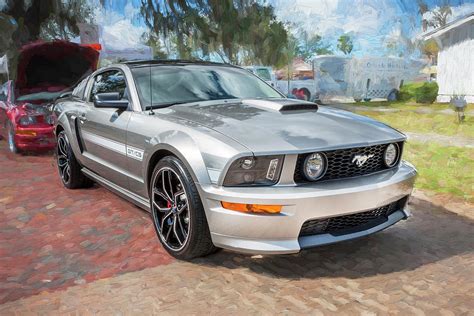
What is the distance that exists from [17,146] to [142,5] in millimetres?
10343

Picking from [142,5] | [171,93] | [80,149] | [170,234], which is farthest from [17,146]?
[142,5]

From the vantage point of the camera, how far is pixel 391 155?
11.2ft

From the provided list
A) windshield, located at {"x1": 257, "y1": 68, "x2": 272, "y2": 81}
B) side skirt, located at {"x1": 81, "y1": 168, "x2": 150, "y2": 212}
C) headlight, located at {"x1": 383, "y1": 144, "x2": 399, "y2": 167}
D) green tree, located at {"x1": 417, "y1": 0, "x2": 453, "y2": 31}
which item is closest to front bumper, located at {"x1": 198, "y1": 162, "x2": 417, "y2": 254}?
headlight, located at {"x1": 383, "y1": 144, "x2": 399, "y2": 167}

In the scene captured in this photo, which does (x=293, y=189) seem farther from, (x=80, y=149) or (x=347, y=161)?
(x=80, y=149)

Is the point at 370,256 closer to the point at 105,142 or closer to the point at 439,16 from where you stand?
the point at 105,142

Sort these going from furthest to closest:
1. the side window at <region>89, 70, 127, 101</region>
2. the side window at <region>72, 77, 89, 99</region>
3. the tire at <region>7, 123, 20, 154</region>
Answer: the tire at <region>7, 123, 20, 154</region> → the side window at <region>72, 77, 89, 99</region> → the side window at <region>89, 70, 127, 101</region>

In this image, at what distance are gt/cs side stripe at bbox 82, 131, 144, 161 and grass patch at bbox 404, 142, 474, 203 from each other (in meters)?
3.53

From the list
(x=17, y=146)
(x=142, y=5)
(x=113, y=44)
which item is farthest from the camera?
(x=113, y=44)

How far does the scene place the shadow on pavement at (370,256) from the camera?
3162 millimetres

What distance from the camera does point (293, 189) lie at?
2848mm

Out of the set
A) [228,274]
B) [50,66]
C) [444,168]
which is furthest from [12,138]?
[444,168]

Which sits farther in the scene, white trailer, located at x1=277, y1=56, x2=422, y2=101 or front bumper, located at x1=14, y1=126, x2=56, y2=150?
white trailer, located at x1=277, y1=56, x2=422, y2=101

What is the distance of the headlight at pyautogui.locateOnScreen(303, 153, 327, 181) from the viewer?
9.57 ft

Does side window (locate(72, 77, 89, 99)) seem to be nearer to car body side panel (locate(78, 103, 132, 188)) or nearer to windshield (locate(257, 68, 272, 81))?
car body side panel (locate(78, 103, 132, 188))
